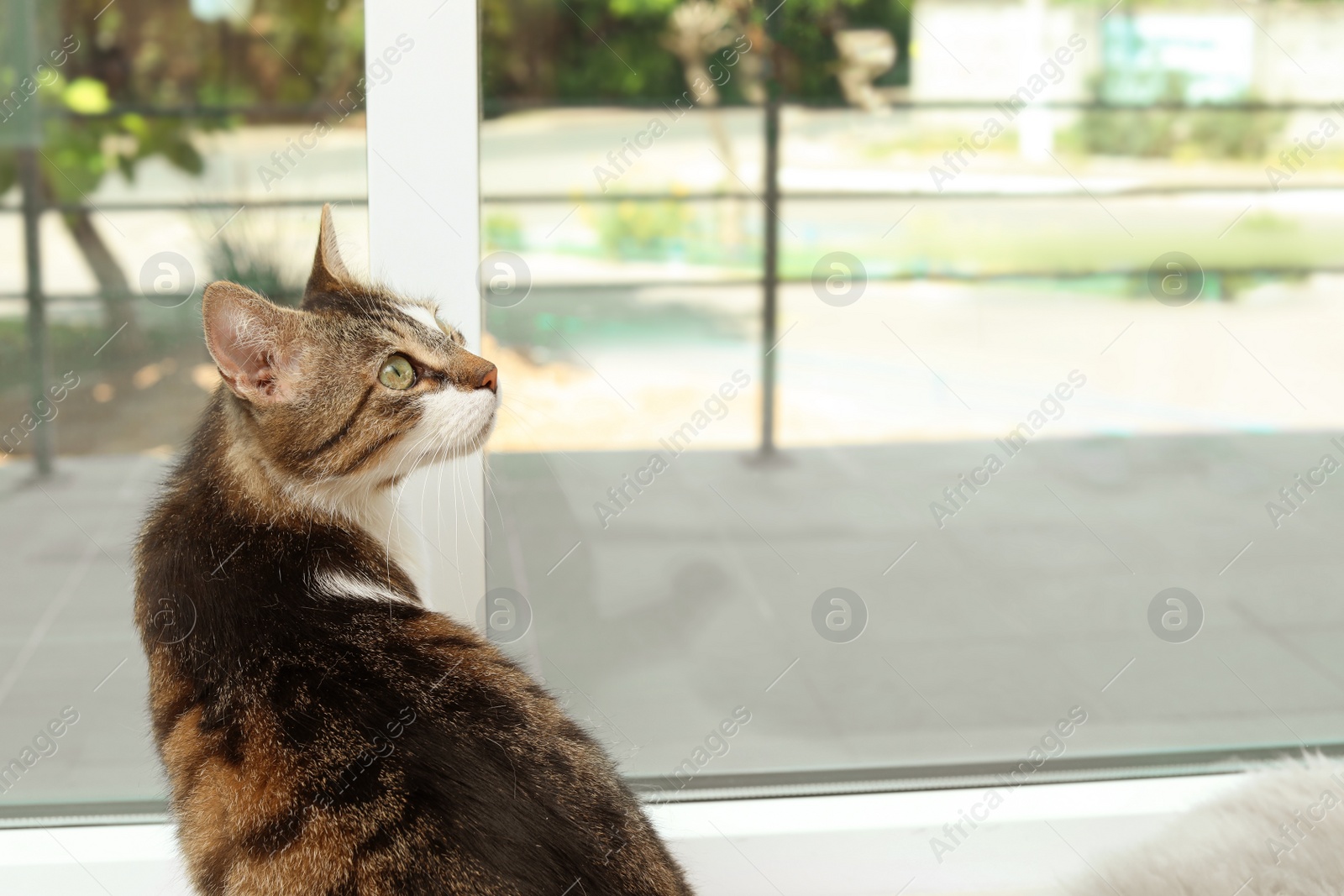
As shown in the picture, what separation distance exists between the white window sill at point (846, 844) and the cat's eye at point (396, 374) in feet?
2.38

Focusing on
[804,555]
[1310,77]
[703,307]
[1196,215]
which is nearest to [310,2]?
[703,307]

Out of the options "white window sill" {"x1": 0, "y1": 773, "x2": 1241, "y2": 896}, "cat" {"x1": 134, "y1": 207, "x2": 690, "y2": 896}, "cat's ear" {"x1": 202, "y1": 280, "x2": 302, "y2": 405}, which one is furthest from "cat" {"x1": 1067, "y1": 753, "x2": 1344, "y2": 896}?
"cat's ear" {"x1": 202, "y1": 280, "x2": 302, "y2": 405}

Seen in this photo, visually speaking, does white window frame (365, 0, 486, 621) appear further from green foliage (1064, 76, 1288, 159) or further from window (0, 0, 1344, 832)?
green foliage (1064, 76, 1288, 159)

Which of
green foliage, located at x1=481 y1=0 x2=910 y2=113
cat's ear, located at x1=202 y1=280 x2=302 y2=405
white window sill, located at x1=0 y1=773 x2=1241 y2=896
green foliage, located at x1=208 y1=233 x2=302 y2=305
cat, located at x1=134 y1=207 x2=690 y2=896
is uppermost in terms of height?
green foliage, located at x1=481 y1=0 x2=910 y2=113

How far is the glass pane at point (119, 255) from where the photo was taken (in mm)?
1409

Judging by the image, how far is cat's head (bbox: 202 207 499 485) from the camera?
928mm

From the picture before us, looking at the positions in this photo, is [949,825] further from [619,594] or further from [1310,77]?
[1310,77]

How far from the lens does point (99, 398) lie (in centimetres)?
150

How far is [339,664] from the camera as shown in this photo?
0.85 m

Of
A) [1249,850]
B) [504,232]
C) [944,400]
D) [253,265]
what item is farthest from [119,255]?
[1249,850]

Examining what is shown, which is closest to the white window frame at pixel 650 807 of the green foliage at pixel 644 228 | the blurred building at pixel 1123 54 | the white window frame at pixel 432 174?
the white window frame at pixel 432 174

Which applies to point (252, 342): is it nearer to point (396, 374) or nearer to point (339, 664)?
point (396, 374)

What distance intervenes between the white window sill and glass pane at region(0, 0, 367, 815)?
119 millimetres

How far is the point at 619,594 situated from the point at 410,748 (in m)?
1.07
